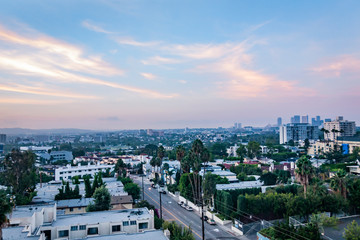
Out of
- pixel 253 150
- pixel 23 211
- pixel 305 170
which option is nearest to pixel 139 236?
pixel 23 211

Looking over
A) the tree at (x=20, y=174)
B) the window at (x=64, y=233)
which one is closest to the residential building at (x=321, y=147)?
the tree at (x=20, y=174)

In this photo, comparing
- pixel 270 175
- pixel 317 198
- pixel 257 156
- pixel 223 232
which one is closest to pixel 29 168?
pixel 223 232

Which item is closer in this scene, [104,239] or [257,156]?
[104,239]

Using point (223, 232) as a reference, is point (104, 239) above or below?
above

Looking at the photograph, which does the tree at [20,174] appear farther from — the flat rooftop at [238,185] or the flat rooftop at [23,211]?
the flat rooftop at [238,185]

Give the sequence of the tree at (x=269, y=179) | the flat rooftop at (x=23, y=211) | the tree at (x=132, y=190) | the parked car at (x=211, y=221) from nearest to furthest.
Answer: the flat rooftop at (x=23, y=211)
the parked car at (x=211, y=221)
the tree at (x=132, y=190)
the tree at (x=269, y=179)

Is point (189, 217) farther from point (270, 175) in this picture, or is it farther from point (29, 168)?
point (29, 168)

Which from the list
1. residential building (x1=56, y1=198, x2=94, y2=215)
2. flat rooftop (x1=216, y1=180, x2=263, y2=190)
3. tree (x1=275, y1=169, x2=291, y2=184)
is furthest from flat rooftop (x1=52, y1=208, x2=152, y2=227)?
tree (x1=275, y1=169, x2=291, y2=184)

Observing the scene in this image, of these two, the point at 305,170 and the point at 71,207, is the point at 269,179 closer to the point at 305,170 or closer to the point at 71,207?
the point at 305,170
